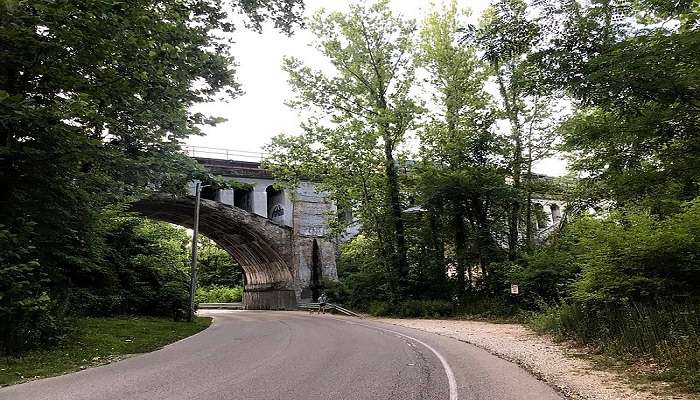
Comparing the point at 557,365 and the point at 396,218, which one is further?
the point at 396,218

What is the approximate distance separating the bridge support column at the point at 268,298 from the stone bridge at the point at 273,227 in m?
0.07

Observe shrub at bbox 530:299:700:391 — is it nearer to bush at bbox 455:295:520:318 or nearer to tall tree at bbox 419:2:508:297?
bush at bbox 455:295:520:318

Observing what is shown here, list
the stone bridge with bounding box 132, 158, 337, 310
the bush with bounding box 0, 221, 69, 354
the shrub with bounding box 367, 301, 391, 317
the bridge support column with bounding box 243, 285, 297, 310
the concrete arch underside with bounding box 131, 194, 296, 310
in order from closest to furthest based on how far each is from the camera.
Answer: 1. the bush with bounding box 0, 221, 69, 354
2. the shrub with bounding box 367, 301, 391, 317
3. the concrete arch underside with bounding box 131, 194, 296, 310
4. the stone bridge with bounding box 132, 158, 337, 310
5. the bridge support column with bounding box 243, 285, 297, 310

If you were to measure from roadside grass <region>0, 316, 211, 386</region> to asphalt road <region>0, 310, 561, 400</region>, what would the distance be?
54cm

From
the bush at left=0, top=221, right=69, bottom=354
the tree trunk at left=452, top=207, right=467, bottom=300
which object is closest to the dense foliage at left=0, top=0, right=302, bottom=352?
the bush at left=0, top=221, right=69, bottom=354

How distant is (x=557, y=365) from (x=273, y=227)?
1090 inches

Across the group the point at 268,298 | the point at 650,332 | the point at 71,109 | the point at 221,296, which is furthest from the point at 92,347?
the point at 221,296

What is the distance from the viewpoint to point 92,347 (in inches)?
458

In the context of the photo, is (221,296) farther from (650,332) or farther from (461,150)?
(650,332)

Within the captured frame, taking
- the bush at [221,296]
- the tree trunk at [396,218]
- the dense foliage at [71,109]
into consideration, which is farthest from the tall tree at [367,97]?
the bush at [221,296]

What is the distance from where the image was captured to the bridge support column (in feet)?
119

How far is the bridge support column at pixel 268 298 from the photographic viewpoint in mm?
36312

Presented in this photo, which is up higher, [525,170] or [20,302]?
[525,170]

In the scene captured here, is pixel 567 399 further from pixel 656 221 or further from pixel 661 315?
pixel 656 221
